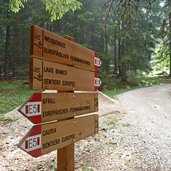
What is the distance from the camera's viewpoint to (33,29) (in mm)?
2656

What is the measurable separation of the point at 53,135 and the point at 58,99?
15.1 inches

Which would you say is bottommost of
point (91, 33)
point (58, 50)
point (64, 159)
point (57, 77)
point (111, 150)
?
point (111, 150)

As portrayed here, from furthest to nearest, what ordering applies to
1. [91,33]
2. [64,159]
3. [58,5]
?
[91,33] → [58,5] → [64,159]

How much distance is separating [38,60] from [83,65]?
1049 mm

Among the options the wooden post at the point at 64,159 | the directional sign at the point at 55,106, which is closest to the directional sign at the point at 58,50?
the directional sign at the point at 55,106

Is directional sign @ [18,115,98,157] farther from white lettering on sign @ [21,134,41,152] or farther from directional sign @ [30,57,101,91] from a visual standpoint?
directional sign @ [30,57,101,91]

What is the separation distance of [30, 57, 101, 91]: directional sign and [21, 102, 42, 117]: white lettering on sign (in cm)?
15

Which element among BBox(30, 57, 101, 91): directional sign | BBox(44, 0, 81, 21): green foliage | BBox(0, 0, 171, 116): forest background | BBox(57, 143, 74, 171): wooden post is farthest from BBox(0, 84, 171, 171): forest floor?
BBox(0, 0, 171, 116): forest background

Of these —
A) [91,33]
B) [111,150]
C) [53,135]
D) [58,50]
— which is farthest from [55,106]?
[91,33]

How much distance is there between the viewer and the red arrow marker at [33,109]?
98.5 inches

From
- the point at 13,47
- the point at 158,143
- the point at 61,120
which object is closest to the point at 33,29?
the point at 61,120

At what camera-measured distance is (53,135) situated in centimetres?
279

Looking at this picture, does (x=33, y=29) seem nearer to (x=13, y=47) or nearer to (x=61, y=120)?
(x=61, y=120)

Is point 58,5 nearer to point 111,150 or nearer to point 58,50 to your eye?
point 111,150
